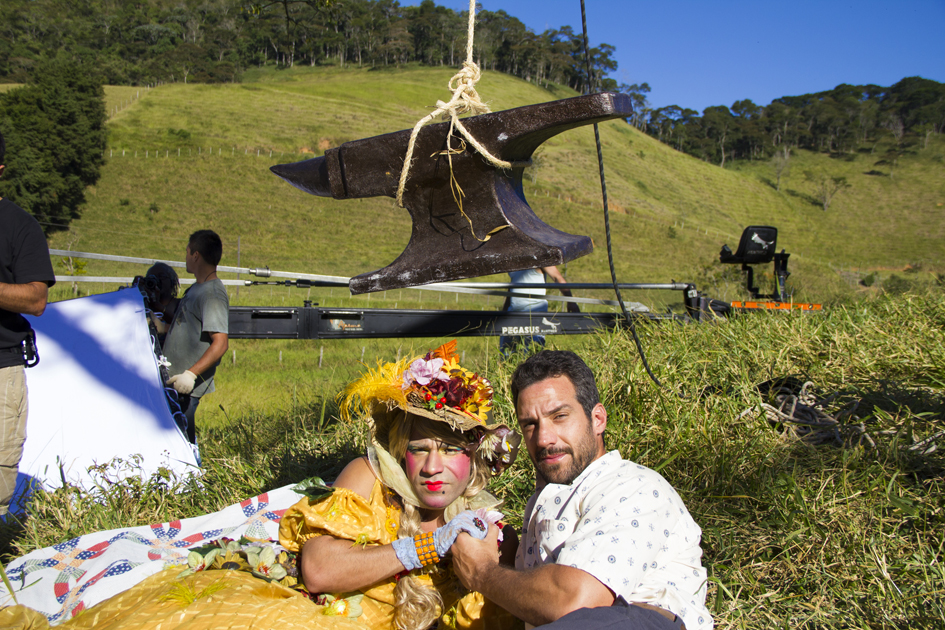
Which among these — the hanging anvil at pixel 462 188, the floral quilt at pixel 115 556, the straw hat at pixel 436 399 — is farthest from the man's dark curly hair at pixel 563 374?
the floral quilt at pixel 115 556

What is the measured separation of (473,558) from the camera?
2047mm

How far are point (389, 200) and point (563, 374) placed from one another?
40750 mm

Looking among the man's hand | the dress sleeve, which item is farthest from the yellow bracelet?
the man's hand

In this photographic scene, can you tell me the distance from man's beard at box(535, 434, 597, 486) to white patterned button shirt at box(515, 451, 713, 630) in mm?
38

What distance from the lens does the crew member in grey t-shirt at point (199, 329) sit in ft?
13.6

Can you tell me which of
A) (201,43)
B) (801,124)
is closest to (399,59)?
(201,43)

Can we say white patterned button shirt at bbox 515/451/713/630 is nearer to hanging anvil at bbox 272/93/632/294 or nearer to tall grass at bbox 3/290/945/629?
tall grass at bbox 3/290/945/629

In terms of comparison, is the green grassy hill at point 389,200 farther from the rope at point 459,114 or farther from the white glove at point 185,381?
the rope at point 459,114

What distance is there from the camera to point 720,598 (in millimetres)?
2477

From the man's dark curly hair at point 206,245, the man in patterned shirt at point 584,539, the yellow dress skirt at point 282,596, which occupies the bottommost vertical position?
the yellow dress skirt at point 282,596

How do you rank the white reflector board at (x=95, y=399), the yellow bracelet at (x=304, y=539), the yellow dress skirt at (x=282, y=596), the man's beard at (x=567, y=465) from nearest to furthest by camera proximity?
1. the yellow dress skirt at (x=282, y=596)
2. the man's beard at (x=567, y=465)
3. the yellow bracelet at (x=304, y=539)
4. the white reflector board at (x=95, y=399)

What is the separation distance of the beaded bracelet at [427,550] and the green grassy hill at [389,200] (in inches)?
311

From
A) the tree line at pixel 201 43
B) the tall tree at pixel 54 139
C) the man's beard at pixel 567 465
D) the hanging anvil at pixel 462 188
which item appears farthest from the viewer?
the tree line at pixel 201 43

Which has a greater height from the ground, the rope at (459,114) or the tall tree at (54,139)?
the tall tree at (54,139)
